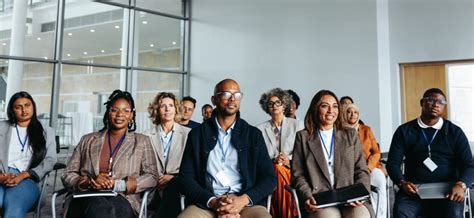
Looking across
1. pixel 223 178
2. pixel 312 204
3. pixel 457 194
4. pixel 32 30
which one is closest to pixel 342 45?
pixel 457 194

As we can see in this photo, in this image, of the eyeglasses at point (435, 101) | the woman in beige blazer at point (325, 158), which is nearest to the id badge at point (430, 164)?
the eyeglasses at point (435, 101)

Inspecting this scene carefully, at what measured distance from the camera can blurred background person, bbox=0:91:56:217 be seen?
2.72 m

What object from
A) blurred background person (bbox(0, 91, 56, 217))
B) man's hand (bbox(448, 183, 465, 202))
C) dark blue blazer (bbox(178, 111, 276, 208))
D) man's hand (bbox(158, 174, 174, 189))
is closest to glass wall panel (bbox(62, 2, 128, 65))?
blurred background person (bbox(0, 91, 56, 217))

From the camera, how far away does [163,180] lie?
2.79 m

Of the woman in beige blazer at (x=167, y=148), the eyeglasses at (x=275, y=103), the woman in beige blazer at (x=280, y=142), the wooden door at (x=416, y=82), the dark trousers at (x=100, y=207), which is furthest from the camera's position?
the wooden door at (x=416, y=82)

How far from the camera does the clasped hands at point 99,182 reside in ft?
7.44

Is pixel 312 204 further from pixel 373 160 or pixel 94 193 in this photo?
pixel 373 160

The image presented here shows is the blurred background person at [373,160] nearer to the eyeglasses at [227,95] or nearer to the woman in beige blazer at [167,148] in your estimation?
the eyeglasses at [227,95]

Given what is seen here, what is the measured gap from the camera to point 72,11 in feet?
26.2

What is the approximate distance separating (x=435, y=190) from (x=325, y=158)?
0.81 metres

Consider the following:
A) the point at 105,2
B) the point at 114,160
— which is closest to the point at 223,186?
the point at 114,160

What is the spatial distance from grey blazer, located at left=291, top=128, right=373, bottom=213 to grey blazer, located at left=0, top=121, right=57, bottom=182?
1827 millimetres

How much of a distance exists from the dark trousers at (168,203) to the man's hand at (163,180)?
41 millimetres

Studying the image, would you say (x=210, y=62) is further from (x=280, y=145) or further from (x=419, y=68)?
(x=280, y=145)
